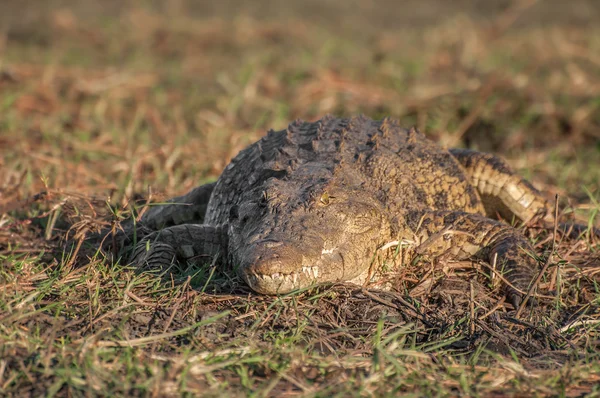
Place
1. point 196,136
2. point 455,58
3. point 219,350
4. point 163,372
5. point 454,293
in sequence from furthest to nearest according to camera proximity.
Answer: point 455,58 → point 196,136 → point 454,293 → point 219,350 → point 163,372

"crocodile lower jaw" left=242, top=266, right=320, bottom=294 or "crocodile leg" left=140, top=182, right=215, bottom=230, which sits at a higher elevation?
"crocodile lower jaw" left=242, top=266, right=320, bottom=294

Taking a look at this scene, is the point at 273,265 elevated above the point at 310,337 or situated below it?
above

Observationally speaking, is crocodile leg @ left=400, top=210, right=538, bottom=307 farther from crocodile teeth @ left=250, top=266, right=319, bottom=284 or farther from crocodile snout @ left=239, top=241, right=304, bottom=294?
crocodile snout @ left=239, top=241, right=304, bottom=294

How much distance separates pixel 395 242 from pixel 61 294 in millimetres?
1577

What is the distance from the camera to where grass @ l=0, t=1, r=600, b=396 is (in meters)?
2.76

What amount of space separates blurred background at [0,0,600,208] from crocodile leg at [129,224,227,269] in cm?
76

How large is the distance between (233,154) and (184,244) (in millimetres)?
2091

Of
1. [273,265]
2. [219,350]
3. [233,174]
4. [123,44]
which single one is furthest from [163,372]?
[123,44]

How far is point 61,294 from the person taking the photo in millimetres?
3342

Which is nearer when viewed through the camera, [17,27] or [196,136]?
[196,136]

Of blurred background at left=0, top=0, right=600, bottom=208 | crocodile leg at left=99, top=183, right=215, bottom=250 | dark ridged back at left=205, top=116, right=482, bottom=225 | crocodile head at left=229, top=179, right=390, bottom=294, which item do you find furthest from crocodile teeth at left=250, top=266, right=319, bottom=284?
blurred background at left=0, top=0, right=600, bottom=208

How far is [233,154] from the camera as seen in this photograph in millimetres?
5992

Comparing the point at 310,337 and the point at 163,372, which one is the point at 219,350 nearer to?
the point at 163,372

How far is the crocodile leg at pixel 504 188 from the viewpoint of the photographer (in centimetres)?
463
